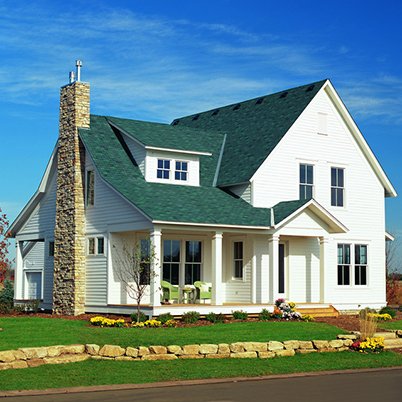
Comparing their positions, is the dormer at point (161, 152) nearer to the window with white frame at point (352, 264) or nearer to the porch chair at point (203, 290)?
the porch chair at point (203, 290)

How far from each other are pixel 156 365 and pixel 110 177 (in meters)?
13.0

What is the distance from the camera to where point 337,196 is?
110ft

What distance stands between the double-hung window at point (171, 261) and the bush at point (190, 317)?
3557mm

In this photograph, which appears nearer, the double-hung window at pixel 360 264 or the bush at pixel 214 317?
the bush at pixel 214 317

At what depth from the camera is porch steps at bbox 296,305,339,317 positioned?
2977 cm

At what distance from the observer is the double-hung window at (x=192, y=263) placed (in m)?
30.2

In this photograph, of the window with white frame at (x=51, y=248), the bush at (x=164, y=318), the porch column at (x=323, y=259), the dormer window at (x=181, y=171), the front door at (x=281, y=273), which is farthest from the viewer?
the window with white frame at (x=51, y=248)

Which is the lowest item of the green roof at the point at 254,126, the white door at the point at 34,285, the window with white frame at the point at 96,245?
the white door at the point at 34,285

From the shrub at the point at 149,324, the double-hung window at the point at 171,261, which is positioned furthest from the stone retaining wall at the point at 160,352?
the double-hung window at the point at 171,261

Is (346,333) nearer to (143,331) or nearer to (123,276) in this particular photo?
(143,331)

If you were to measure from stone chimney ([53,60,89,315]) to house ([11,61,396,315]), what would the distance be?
0.04 m

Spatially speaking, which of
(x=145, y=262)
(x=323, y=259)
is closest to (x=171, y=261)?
(x=145, y=262)

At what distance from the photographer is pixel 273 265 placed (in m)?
28.9

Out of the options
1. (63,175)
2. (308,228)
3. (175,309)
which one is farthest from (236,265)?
(63,175)
